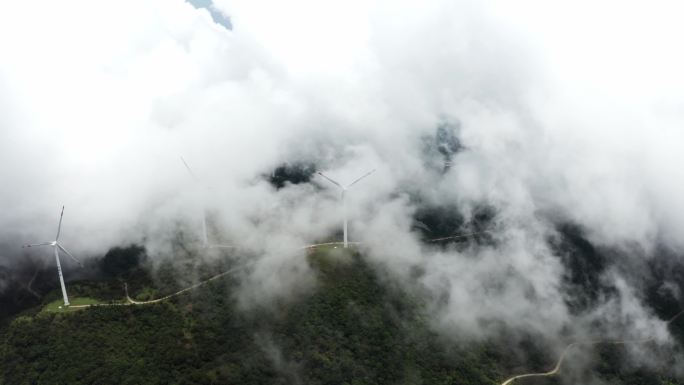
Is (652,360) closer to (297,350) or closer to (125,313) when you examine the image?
(297,350)

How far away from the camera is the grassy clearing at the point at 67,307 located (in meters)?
153

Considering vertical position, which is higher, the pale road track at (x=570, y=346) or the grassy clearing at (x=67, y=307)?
the grassy clearing at (x=67, y=307)

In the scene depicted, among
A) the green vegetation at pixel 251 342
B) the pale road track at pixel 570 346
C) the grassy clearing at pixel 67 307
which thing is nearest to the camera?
the green vegetation at pixel 251 342

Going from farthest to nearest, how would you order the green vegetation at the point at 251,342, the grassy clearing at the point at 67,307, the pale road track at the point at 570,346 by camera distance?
the pale road track at the point at 570,346 → the grassy clearing at the point at 67,307 → the green vegetation at the point at 251,342

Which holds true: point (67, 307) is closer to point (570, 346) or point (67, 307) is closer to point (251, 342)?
point (251, 342)

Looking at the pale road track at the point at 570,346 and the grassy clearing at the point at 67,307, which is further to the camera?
the pale road track at the point at 570,346

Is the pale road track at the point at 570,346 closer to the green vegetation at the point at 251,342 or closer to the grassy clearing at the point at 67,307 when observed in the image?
the green vegetation at the point at 251,342

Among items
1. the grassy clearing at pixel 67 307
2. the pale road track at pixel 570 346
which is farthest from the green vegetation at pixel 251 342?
the pale road track at pixel 570 346

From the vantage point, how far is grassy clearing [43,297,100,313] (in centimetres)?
15300

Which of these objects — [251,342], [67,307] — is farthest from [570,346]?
[67,307]

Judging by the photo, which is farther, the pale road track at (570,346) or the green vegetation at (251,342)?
the pale road track at (570,346)

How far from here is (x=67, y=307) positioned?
155m

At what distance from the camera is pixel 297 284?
17300 cm

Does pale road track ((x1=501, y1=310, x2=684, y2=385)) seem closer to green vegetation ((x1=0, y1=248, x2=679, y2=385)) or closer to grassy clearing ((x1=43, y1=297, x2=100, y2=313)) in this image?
green vegetation ((x1=0, y1=248, x2=679, y2=385))
